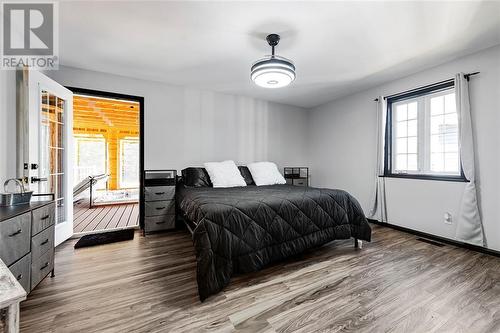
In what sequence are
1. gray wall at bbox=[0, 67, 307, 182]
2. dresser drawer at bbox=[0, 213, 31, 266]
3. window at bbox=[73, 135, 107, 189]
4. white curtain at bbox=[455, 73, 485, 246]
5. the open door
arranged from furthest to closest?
window at bbox=[73, 135, 107, 189] → gray wall at bbox=[0, 67, 307, 182] → white curtain at bbox=[455, 73, 485, 246] → the open door → dresser drawer at bbox=[0, 213, 31, 266]

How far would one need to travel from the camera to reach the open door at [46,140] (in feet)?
6.55

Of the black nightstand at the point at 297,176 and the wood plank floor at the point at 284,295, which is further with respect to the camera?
the black nightstand at the point at 297,176

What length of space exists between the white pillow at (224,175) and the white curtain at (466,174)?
283cm

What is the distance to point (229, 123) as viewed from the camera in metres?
4.02

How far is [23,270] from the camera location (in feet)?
4.65

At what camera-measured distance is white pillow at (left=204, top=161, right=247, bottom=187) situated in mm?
3285

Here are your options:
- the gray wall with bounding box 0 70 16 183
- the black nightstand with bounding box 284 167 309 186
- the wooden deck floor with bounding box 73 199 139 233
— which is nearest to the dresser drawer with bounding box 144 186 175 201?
the wooden deck floor with bounding box 73 199 139 233

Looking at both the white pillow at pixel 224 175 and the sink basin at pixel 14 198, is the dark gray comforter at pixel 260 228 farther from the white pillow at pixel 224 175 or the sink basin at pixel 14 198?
the sink basin at pixel 14 198

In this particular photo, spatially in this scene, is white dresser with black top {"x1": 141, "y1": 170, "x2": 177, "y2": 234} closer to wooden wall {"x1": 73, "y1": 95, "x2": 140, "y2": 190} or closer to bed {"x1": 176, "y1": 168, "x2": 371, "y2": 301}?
bed {"x1": 176, "y1": 168, "x2": 371, "y2": 301}

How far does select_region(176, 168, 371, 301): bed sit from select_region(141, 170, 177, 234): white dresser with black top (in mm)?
864

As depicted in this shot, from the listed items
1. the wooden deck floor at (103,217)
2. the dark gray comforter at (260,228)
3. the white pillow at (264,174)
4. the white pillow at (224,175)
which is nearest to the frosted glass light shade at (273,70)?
the dark gray comforter at (260,228)

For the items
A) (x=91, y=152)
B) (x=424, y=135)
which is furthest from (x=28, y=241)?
(x=91, y=152)

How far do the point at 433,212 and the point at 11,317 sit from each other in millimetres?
3895

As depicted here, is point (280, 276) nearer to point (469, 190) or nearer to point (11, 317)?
point (11, 317)
